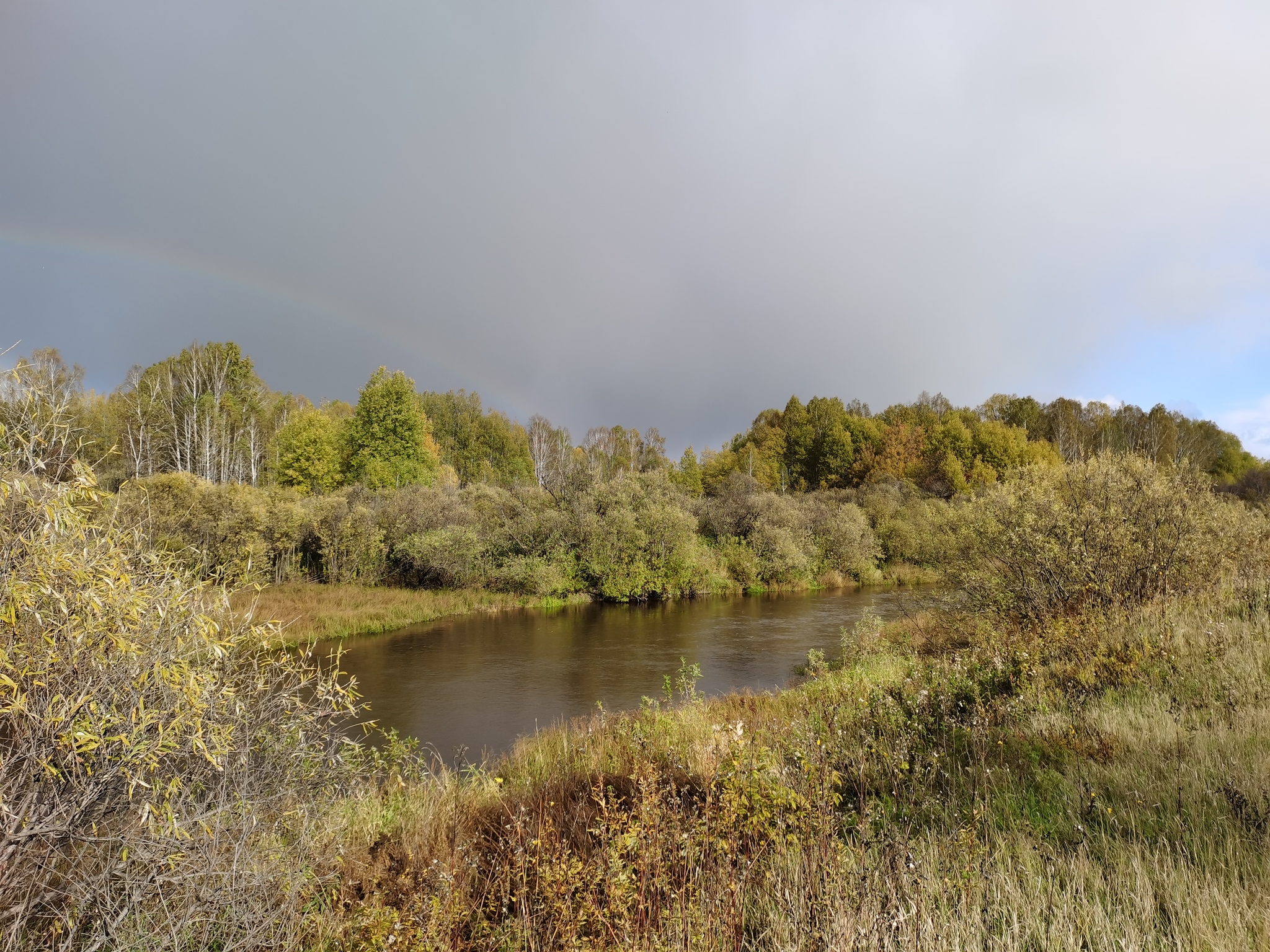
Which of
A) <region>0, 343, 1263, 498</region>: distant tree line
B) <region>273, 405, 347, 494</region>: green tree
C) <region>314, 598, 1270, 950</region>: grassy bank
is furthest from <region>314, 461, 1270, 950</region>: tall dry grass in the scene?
<region>273, 405, 347, 494</region>: green tree

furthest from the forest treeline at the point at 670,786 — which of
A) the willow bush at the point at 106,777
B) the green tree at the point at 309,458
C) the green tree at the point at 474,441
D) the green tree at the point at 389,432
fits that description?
the green tree at the point at 474,441

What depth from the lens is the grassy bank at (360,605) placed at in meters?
21.3

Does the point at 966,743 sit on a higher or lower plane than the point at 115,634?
lower

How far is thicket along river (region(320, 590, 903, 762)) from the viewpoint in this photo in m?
13.3

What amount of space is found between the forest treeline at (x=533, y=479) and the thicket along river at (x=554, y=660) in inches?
174

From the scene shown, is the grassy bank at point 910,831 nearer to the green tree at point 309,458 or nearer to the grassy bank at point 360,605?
the grassy bank at point 360,605

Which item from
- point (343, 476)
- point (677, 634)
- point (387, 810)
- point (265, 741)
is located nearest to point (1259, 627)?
point (387, 810)

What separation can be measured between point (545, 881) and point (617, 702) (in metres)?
10.9

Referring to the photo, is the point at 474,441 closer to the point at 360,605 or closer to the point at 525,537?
the point at 525,537

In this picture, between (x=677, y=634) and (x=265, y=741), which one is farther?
(x=677, y=634)

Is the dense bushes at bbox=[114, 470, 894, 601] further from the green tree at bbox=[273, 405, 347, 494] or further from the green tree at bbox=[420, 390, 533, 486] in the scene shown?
the green tree at bbox=[420, 390, 533, 486]

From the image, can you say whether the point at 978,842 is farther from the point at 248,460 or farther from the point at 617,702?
the point at 248,460

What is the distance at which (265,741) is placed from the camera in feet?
17.8

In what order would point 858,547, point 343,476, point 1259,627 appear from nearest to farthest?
point 1259,627, point 858,547, point 343,476
